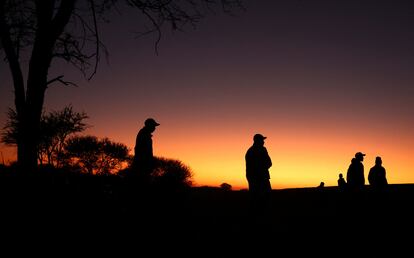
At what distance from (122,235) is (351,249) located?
11.5 feet

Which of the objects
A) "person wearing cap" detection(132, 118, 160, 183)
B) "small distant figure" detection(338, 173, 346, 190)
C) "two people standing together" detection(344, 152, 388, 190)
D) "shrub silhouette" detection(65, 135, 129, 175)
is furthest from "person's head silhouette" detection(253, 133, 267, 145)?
"shrub silhouette" detection(65, 135, 129, 175)

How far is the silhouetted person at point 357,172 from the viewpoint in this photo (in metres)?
13.0

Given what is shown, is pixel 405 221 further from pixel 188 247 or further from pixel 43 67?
pixel 43 67

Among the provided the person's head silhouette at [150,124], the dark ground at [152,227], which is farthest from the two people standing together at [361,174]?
the person's head silhouette at [150,124]

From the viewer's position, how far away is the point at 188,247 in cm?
576

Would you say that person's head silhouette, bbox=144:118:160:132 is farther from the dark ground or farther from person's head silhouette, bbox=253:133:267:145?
person's head silhouette, bbox=253:133:267:145

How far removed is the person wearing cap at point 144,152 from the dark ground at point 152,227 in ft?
1.53

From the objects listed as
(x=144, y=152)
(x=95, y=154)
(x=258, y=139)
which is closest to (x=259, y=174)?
(x=258, y=139)

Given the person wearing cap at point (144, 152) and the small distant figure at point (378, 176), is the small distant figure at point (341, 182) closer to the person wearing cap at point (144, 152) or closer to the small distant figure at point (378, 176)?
the small distant figure at point (378, 176)

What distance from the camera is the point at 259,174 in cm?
942

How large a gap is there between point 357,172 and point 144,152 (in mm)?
7753

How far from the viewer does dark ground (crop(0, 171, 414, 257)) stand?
5523 millimetres

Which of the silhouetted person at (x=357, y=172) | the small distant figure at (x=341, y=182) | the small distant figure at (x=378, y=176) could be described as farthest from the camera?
the small distant figure at (x=341, y=182)

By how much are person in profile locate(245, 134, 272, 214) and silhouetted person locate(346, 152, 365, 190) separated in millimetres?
4871
